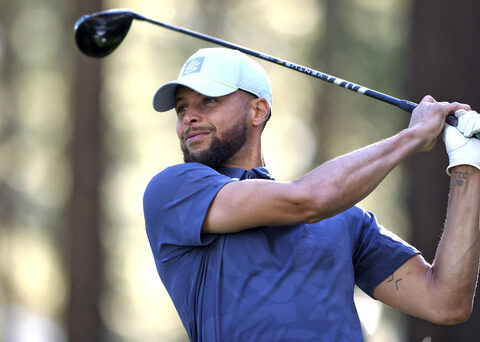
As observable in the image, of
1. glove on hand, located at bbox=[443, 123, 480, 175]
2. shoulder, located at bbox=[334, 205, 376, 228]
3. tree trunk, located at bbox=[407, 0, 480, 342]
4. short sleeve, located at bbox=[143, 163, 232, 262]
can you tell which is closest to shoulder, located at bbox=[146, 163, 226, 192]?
short sleeve, located at bbox=[143, 163, 232, 262]

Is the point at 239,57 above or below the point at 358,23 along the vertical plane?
below

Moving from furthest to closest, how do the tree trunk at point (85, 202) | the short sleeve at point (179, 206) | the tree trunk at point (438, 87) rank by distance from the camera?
the tree trunk at point (85, 202) → the tree trunk at point (438, 87) → the short sleeve at point (179, 206)

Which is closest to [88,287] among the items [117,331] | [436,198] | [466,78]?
[117,331]

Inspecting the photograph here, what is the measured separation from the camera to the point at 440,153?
6.09 meters

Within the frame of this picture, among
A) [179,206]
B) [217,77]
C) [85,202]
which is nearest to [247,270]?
[179,206]

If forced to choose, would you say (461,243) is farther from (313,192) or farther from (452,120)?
(313,192)

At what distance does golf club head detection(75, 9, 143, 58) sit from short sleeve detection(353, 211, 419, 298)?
1356 millimetres

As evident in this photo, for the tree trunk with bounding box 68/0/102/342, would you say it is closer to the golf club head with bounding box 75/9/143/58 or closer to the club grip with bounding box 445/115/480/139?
the golf club head with bounding box 75/9/143/58

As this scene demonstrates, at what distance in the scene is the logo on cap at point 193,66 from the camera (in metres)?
2.65

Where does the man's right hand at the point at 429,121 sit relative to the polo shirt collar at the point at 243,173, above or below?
above

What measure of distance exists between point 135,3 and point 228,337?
18.4 feet

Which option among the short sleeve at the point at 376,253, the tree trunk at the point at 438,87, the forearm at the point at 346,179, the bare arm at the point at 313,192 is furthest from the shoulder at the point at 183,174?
the tree trunk at the point at 438,87

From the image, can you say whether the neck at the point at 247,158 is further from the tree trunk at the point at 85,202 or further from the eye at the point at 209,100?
the tree trunk at the point at 85,202

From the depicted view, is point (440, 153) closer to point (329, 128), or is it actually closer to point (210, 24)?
point (329, 128)
